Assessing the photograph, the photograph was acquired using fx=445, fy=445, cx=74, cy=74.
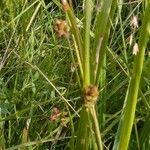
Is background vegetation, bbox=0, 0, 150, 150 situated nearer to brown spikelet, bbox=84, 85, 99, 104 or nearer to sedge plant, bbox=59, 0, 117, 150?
sedge plant, bbox=59, 0, 117, 150

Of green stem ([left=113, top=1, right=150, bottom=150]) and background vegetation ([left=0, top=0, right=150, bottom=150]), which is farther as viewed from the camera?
background vegetation ([left=0, top=0, right=150, bottom=150])

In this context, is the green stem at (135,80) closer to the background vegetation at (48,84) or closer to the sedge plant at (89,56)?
the sedge plant at (89,56)

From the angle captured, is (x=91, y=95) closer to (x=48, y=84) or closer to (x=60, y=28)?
(x=60, y=28)

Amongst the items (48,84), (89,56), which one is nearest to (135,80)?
(89,56)

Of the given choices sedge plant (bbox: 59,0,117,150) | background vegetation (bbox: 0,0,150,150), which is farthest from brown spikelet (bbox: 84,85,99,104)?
background vegetation (bbox: 0,0,150,150)

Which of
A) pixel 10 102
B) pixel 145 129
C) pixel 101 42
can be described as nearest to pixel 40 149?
pixel 10 102

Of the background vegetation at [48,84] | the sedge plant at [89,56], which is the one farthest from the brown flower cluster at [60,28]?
the background vegetation at [48,84]

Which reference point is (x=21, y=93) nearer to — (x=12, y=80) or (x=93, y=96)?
(x=12, y=80)

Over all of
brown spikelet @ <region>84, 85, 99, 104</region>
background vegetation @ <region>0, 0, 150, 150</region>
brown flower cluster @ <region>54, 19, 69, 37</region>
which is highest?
brown flower cluster @ <region>54, 19, 69, 37</region>
